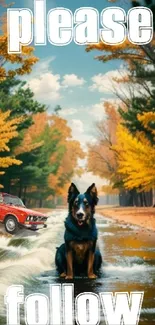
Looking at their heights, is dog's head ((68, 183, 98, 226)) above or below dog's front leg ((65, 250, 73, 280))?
above

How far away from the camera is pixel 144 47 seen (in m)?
11.9

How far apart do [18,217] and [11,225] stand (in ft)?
0.62

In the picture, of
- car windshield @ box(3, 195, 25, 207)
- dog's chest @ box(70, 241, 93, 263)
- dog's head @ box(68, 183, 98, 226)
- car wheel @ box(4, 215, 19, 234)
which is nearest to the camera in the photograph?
dog's head @ box(68, 183, 98, 226)

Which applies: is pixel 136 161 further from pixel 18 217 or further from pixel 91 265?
pixel 91 265

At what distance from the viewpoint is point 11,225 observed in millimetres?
10117

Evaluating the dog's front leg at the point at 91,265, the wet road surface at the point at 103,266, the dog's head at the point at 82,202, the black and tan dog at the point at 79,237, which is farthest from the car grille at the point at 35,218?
the dog's head at the point at 82,202

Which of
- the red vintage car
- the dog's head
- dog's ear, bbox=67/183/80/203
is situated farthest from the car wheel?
dog's ear, bbox=67/183/80/203

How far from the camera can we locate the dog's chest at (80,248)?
6172 mm

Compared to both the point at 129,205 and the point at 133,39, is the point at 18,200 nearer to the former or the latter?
the point at 133,39

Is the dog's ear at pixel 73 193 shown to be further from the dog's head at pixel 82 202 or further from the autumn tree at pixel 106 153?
the autumn tree at pixel 106 153

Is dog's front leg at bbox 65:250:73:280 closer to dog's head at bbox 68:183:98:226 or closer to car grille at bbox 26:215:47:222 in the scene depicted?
dog's head at bbox 68:183:98:226

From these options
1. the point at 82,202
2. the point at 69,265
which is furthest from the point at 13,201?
the point at 82,202

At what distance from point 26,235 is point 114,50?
4170mm

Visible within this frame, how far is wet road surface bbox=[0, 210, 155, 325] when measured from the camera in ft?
19.7
